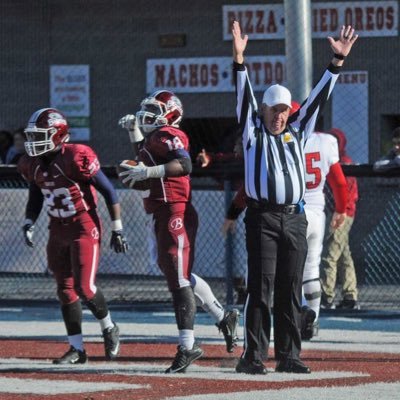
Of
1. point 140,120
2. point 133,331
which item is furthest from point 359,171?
point 140,120

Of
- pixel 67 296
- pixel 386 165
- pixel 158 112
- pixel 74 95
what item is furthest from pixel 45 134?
pixel 74 95

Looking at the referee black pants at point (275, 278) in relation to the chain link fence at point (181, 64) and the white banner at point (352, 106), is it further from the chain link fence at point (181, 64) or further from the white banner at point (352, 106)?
the white banner at point (352, 106)

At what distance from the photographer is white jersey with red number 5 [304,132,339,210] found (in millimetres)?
12164

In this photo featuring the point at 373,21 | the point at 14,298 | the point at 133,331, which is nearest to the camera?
the point at 133,331

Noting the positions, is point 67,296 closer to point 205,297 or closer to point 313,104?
point 205,297

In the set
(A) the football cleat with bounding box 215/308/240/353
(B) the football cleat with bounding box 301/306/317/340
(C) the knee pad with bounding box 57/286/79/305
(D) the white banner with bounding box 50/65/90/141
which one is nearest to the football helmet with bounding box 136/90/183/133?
(C) the knee pad with bounding box 57/286/79/305

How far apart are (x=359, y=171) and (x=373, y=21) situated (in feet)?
15.2

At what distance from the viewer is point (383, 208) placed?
1582cm

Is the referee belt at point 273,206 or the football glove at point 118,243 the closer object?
the referee belt at point 273,206

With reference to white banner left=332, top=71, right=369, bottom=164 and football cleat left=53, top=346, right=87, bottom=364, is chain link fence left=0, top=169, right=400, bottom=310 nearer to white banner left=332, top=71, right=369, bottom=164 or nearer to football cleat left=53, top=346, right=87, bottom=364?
white banner left=332, top=71, right=369, bottom=164

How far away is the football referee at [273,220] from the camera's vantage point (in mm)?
10328

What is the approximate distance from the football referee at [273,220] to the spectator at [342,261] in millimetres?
4279

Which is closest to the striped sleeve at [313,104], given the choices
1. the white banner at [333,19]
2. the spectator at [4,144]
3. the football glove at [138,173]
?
the football glove at [138,173]

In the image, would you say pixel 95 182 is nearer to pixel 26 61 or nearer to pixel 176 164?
pixel 176 164
